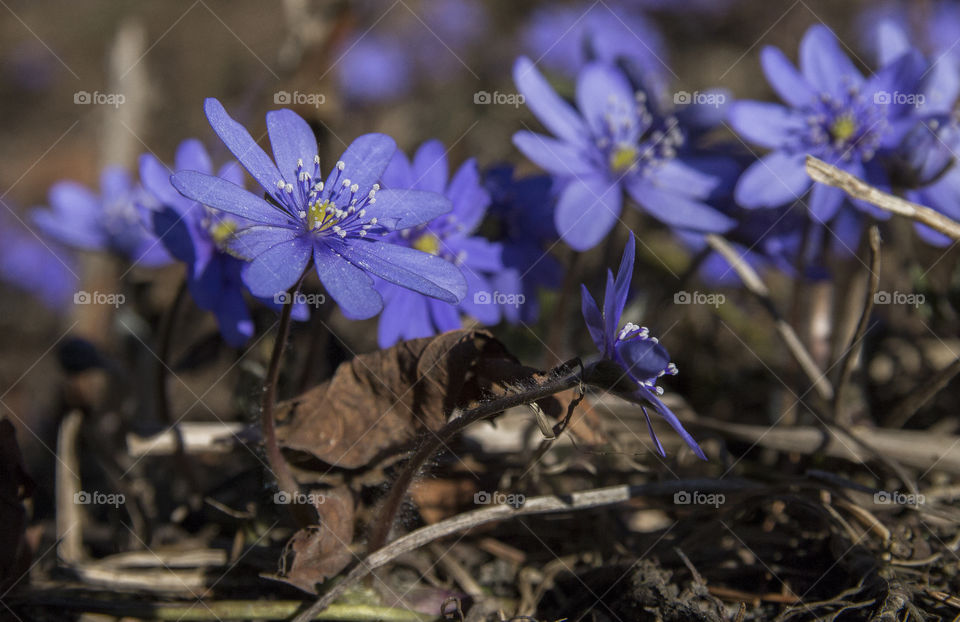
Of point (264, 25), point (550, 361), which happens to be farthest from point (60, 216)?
point (264, 25)

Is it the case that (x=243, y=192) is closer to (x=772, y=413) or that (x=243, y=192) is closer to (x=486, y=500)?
(x=486, y=500)

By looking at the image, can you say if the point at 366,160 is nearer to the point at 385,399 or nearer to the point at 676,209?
the point at 385,399

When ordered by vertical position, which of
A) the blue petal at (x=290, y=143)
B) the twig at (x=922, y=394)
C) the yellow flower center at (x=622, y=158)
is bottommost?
the twig at (x=922, y=394)

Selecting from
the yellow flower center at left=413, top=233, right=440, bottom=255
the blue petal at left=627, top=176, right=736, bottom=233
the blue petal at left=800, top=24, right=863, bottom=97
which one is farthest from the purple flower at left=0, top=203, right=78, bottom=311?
the blue petal at left=800, top=24, right=863, bottom=97

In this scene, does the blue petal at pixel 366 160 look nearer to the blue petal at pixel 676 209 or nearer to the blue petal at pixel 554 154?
the blue petal at pixel 554 154

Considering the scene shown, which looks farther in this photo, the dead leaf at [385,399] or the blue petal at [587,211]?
the blue petal at [587,211]

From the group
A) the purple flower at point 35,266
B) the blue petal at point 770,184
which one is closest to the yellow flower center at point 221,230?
the blue petal at point 770,184
